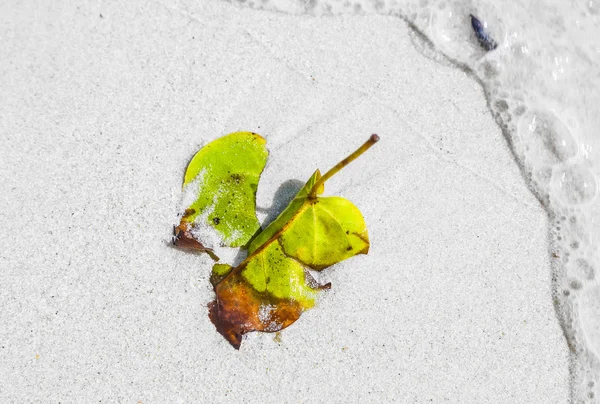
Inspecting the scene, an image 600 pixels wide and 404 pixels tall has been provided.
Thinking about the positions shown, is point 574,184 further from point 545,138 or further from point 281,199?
point 281,199

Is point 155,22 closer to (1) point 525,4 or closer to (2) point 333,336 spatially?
(2) point 333,336

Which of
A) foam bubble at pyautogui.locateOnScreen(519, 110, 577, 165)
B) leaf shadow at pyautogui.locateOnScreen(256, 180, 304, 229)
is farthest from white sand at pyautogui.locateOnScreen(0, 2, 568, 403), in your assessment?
foam bubble at pyautogui.locateOnScreen(519, 110, 577, 165)

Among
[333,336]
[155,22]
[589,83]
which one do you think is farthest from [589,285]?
[155,22]

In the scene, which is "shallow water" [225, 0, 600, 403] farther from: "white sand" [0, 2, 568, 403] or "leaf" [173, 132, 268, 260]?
"leaf" [173, 132, 268, 260]

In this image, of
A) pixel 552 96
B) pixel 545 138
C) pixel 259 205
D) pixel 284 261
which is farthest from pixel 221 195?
pixel 552 96

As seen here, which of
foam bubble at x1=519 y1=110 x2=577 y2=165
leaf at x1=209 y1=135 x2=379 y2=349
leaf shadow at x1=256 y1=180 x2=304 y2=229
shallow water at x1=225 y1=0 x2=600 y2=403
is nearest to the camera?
leaf at x1=209 y1=135 x2=379 y2=349

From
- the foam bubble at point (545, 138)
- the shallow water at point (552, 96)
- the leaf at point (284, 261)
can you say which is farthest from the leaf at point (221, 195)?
the foam bubble at point (545, 138)
